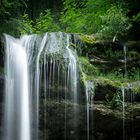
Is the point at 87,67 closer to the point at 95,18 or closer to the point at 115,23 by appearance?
the point at 115,23

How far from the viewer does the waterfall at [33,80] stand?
31.3ft

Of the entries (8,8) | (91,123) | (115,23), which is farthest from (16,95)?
(115,23)

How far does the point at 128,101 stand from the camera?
984 centimetres

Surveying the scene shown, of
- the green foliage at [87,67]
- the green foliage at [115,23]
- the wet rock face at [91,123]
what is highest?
the green foliage at [115,23]

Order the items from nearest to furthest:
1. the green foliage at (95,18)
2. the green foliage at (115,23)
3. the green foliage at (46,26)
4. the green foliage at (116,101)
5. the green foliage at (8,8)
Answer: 1. the green foliage at (116,101)
2. the green foliage at (8,8)
3. the green foliage at (115,23)
4. the green foliage at (95,18)
5. the green foliage at (46,26)

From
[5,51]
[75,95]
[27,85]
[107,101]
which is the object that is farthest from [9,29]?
[107,101]

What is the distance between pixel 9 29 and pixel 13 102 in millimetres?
2072

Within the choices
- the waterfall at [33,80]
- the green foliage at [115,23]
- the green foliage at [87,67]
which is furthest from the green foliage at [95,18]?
the waterfall at [33,80]

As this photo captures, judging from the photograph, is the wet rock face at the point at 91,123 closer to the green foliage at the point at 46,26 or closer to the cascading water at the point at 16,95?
the cascading water at the point at 16,95

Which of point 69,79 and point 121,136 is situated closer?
point 69,79

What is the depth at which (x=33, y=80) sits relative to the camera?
969cm

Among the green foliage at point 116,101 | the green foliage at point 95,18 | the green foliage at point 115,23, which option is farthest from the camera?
the green foliage at point 95,18

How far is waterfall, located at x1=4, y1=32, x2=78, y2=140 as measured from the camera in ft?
31.3

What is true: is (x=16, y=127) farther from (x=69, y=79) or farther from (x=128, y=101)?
(x=128, y=101)
